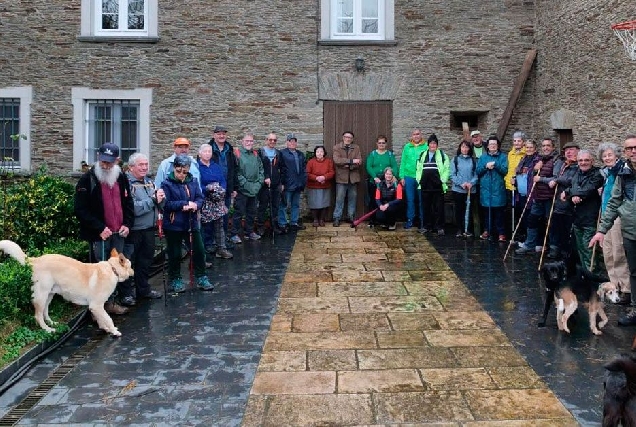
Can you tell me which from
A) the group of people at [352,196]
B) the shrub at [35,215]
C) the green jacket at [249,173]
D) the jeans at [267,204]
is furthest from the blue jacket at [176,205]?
the jeans at [267,204]

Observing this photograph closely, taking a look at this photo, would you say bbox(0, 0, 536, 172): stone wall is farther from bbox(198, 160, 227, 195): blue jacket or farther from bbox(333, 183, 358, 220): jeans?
bbox(198, 160, 227, 195): blue jacket

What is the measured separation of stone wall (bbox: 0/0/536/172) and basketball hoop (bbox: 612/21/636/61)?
4181 millimetres

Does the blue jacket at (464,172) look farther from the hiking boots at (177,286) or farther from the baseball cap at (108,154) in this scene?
the baseball cap at (108,154)

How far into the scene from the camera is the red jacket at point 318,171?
13.3 metres

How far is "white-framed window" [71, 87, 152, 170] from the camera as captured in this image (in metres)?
13.9

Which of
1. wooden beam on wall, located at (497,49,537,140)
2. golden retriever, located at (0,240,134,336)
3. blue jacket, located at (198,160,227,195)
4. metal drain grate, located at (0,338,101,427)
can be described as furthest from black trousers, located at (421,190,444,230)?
metal drain grate, located at (0,338,101,427)

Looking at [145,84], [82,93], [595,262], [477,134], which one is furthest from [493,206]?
[82,93]

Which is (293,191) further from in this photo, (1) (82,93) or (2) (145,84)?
(1) (82,93)

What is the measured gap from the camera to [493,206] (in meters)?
11.8

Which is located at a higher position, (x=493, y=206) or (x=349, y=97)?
(x=349, y=97)

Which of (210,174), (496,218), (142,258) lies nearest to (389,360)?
(142,258)

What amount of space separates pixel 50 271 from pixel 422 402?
3.67 m

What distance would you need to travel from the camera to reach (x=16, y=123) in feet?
46.2

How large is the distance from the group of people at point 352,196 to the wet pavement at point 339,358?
2.56 ft
